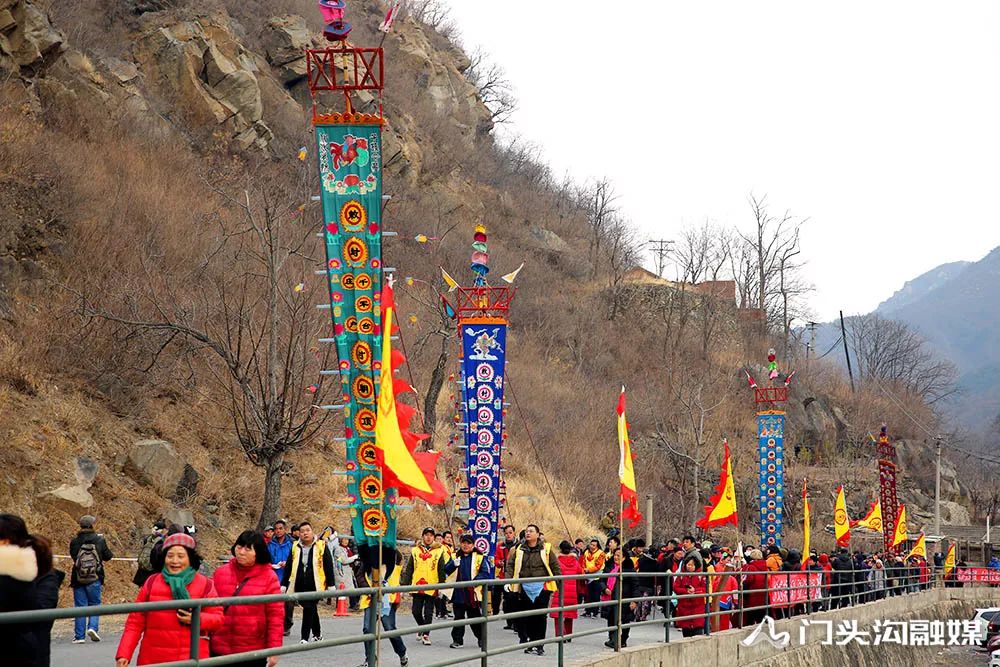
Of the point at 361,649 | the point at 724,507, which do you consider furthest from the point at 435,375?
the point at 361,649

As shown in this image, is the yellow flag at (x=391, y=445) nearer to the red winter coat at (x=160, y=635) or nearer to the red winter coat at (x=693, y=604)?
the red winter coat at (x=160, y=635)

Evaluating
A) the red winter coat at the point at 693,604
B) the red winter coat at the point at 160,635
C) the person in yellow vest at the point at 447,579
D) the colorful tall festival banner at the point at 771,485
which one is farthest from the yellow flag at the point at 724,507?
the red winter coat at the point at 160,635

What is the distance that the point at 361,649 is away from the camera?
1473 centimetres

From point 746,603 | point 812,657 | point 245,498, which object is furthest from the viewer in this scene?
point 245,498

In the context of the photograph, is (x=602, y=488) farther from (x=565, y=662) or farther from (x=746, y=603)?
(x=565, y=662)

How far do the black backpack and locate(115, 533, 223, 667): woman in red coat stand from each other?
27.5 ft

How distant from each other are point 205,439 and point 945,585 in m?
28.7

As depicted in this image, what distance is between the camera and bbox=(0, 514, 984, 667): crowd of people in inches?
265

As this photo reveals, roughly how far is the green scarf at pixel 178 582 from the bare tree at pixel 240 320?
16048 mm

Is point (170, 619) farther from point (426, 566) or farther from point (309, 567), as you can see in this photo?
point (426, 566)

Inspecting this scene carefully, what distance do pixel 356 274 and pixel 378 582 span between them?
773 centimetres

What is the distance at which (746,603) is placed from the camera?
64.6 ft

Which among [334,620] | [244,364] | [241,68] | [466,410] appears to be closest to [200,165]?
[241,68]

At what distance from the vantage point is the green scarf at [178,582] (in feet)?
23.9
